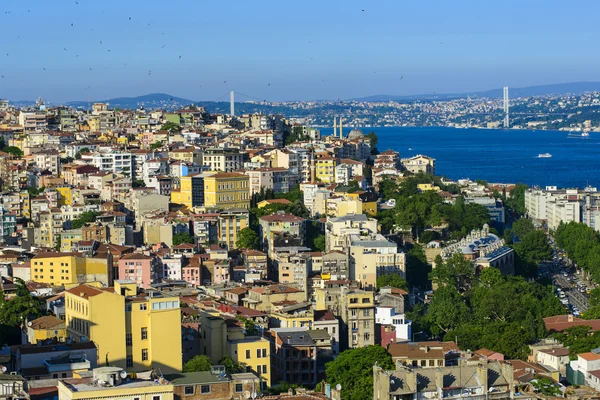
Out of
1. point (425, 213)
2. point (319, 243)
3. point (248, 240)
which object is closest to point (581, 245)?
point (425, 213)

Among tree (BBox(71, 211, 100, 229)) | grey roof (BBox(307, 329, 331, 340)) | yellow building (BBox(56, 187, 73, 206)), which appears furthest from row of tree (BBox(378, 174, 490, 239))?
grey roof (BBox(307, 329, 331, 340))

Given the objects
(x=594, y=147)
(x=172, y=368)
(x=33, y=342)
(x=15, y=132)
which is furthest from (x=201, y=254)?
(x=594, y=147)

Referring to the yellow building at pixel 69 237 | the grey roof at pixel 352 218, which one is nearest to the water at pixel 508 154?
the grey roof at pixel 352 218

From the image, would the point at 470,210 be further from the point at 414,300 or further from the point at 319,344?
the point at 319,344

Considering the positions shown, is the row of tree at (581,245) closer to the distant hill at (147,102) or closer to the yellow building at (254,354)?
the yellow building at (254,354)

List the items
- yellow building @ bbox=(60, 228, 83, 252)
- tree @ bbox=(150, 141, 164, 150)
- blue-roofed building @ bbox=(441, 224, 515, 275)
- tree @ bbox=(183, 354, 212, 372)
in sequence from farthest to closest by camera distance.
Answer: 1. tree @ bbox=(150, 141, 164, 150)
2. blue-roofed building @ bbox=(441, 224, 515, 275)
3. yellow building @ bbox=(60, 228, 83, 252)
4. tree @ bbox=(183, 354, 212, 372)

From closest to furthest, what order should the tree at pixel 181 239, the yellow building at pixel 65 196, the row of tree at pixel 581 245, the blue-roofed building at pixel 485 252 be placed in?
the tree at pixel 181 239, the blue-roofed building at pixel 485 252, the row of tree at pixel 581 245, the yellow building at pixel 65 196

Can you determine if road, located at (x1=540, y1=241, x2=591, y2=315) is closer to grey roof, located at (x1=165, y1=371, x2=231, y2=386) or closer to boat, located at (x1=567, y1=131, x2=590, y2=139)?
grey roof, located at (x1=165, y1=371, x2=231, y2=386)
